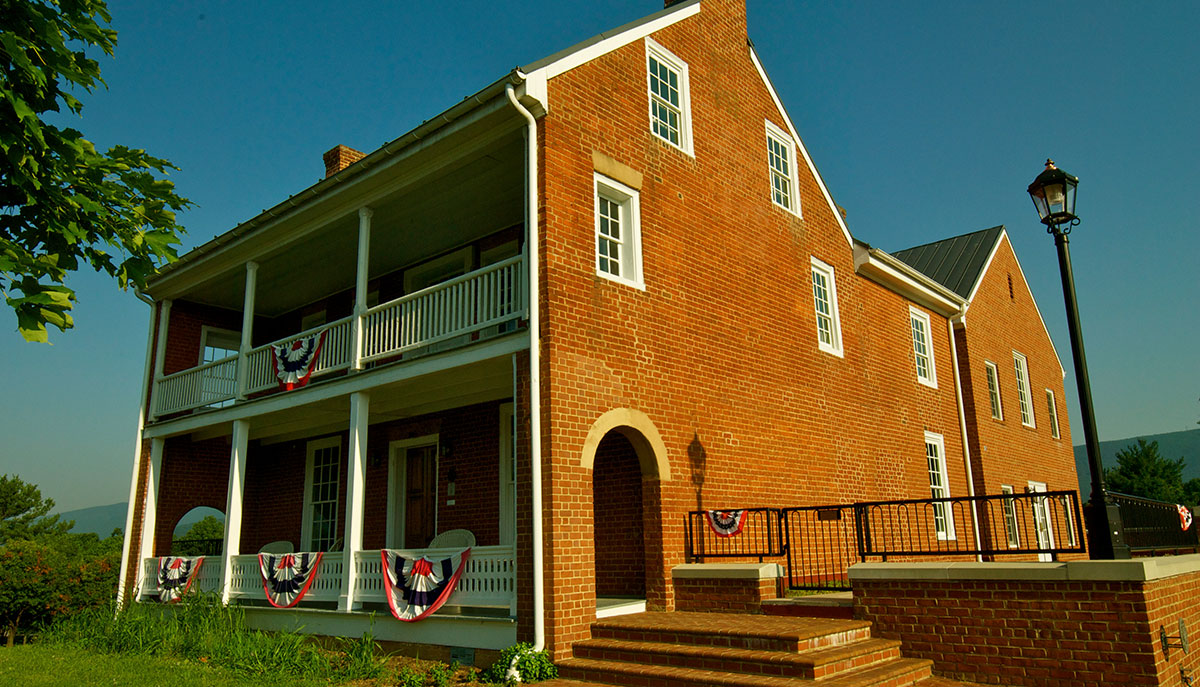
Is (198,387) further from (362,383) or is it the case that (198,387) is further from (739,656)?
(739,656)

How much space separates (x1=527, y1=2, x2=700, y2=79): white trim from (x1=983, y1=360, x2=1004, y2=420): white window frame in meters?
12.8

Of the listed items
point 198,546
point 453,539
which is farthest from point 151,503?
point 453,539

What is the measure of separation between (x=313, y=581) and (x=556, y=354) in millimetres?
5450

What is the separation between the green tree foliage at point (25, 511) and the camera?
47.6 meters

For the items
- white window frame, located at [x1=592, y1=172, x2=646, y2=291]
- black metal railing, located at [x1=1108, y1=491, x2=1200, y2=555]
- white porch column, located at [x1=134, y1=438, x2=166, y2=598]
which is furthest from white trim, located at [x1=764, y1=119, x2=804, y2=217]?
white porch column, located at [x1=134, y1=438, x2=166, y2=598]

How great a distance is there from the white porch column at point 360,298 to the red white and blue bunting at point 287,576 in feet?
9.51

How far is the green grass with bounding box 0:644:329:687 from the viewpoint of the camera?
906 cm

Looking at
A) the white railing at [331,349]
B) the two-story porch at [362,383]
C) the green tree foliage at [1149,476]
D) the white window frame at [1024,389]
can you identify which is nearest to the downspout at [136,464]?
the two-story porch at [362,383]

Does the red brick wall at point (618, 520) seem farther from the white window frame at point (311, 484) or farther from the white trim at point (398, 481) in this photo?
the white window frame at point (311, 484)

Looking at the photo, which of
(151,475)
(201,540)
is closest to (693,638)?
(151,475)

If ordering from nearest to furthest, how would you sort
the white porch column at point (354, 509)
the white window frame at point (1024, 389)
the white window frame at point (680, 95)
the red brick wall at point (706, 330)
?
the red brick wall at point (706, 330) → the white porch column at point (354, 509) → the white window frame at point (680, 95) → the white window frame at point (1024, 389)

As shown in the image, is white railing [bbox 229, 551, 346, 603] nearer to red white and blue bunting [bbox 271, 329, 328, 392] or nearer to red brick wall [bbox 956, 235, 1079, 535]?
red white and blue bunting [bbox 271, 329, 328, 392]

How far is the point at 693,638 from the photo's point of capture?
325 inches

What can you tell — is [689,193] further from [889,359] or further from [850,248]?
[889,359]
